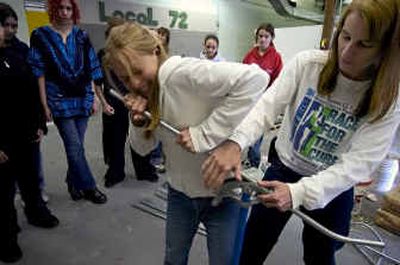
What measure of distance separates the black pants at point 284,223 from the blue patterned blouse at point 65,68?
4.57 ft

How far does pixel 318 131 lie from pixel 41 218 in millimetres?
1814

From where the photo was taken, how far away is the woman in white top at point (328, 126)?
80cm

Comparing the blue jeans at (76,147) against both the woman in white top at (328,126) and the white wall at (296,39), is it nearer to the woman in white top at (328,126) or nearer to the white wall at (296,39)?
the woman in white top at (328,126)

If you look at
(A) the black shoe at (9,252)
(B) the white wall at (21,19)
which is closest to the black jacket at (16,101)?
(A) the black shoe at (9,252)

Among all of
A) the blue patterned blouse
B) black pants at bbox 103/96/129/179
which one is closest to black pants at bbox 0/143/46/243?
the blue patterned blouse

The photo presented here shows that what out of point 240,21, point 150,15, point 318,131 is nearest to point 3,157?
point 318,131

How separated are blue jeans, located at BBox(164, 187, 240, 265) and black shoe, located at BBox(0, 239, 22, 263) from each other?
1103 mm

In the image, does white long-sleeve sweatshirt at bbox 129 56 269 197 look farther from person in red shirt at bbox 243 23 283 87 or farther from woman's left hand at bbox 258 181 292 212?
person in red shirt at bbox 243 23 283 87

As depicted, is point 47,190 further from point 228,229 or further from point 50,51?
point 228,229

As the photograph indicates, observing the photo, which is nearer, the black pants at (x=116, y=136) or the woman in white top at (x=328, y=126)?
the woman in white top at (x=328, y=126)

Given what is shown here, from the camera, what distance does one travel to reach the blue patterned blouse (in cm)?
196

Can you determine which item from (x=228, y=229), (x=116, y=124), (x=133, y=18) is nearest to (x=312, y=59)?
(x=228, y=229)

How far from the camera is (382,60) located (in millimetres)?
833

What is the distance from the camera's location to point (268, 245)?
122 centimetres
